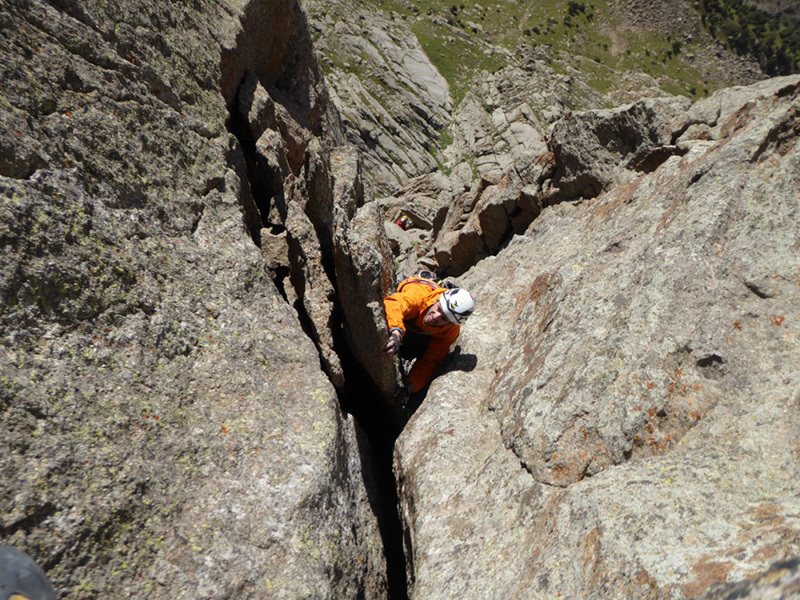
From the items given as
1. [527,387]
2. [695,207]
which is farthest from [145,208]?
[695,207]

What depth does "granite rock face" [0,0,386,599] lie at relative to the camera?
19.9 ft

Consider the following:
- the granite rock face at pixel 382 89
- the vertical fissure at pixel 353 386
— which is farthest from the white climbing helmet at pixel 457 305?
the granite rock face at pixel 382 89

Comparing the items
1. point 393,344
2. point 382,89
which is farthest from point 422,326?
point 382,89

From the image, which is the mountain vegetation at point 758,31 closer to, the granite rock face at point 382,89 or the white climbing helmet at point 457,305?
the granite rock face at point 382,89

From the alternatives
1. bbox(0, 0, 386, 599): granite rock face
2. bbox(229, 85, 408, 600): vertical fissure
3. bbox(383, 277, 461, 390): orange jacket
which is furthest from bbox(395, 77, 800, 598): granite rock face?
bbox(0, 0, 386, 599): granite rock face

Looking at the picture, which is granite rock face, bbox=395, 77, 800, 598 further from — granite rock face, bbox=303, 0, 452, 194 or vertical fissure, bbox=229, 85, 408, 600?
granite rock face, bbox=303, 0, 452, 194

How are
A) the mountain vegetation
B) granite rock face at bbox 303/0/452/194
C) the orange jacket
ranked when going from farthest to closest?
the mountain vegetation, granite rock face at bbox 303/0/452/194, the orange jacket

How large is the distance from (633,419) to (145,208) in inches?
354

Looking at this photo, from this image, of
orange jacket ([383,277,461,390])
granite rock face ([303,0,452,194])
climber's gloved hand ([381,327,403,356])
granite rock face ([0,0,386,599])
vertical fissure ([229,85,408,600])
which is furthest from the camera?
granite rock face ([303,0,452,194])

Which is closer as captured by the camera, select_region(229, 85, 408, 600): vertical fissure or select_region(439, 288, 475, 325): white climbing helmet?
select_region(229, 85, 408, 600): vertical fissure

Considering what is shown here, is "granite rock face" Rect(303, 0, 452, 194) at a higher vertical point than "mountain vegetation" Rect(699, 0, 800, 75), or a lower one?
higher

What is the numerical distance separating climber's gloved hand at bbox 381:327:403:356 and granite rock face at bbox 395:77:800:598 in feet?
5.22

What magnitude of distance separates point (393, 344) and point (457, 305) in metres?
1.94

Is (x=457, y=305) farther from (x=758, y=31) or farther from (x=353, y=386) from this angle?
(x=758, y=31)
